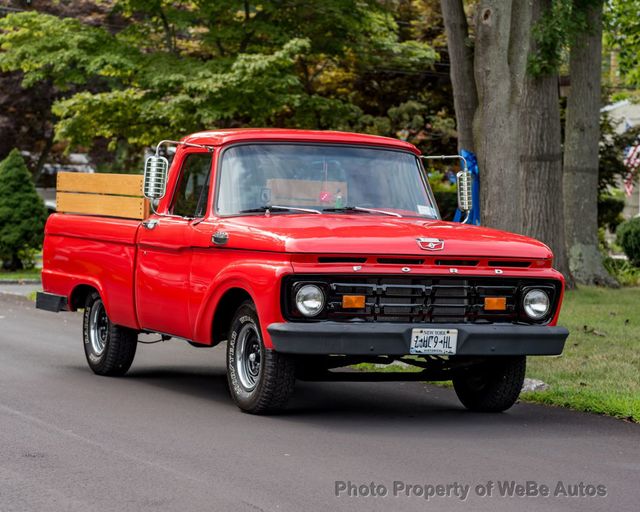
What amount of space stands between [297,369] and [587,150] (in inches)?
649

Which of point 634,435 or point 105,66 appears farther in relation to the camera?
point 105,66

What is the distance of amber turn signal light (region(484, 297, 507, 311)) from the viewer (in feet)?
31.0

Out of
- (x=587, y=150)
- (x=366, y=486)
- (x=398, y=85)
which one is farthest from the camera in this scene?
(x=398, y=85)

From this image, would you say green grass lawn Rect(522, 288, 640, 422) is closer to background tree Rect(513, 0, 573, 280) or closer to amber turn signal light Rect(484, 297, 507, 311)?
amber turn signal light Rect(484, 297, 507, 311)

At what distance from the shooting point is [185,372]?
1271 cm

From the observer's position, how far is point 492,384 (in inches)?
402

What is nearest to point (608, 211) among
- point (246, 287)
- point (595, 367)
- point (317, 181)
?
point (595, 367)

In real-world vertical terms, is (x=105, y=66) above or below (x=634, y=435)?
above

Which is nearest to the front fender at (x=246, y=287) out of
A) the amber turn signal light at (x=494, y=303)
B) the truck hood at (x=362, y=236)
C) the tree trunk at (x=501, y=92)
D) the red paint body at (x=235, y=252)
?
the red paint body at (x=235, y=252)

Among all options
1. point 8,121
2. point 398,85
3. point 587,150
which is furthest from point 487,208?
point 8,121

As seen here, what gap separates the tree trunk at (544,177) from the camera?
22109 millimetres

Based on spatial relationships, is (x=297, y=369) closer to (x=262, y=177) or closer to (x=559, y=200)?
(x=262, y=177)

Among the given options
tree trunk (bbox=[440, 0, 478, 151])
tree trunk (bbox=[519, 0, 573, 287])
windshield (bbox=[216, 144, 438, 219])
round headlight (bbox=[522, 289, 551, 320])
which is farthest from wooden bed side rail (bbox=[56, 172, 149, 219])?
tree trunk (bbox=[519, 0, 573, 287])

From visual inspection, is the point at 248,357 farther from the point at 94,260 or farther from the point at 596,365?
the point at 596,365
